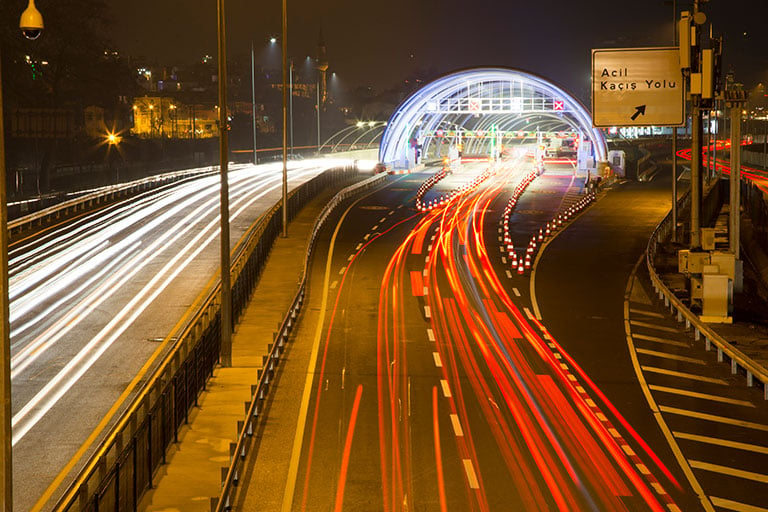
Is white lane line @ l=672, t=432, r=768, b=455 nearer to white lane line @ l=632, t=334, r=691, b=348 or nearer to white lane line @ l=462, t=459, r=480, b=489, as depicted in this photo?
white lane line @ l=462, t=459, r=480, b=489

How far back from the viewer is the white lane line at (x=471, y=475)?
54.4 ft

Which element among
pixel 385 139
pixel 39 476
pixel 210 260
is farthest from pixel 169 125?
pixel 39 476

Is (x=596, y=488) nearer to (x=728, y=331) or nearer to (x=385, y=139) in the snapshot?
(x=728, y=331)

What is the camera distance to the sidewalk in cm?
1579

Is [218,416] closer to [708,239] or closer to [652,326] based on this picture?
[652,326]

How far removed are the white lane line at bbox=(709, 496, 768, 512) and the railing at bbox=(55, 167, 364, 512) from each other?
8.69 meters

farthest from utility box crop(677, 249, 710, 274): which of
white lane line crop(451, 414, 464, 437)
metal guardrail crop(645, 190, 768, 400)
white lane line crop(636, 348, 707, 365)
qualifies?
white lane line crop(451, 414, 464, 437)

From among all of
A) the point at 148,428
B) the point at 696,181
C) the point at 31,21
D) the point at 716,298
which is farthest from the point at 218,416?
the point at 696,181

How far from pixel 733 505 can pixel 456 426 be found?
5854mm

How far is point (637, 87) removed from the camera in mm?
31297

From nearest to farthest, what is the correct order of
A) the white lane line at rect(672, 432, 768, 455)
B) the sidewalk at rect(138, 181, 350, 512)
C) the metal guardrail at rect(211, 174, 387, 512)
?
the metal guardrail at rect(211, 174, 387, 512) < the sidewalk at rect(138, 181, 350, 512) < the white lane line at rect(672, 432, 768, 455)

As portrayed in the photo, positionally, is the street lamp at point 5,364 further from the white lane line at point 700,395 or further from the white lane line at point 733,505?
the white lane line at point 700,395

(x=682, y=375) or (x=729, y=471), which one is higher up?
(x=682, y=375)

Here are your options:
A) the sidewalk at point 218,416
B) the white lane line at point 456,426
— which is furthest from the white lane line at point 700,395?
the sidewalk at point 218,416
